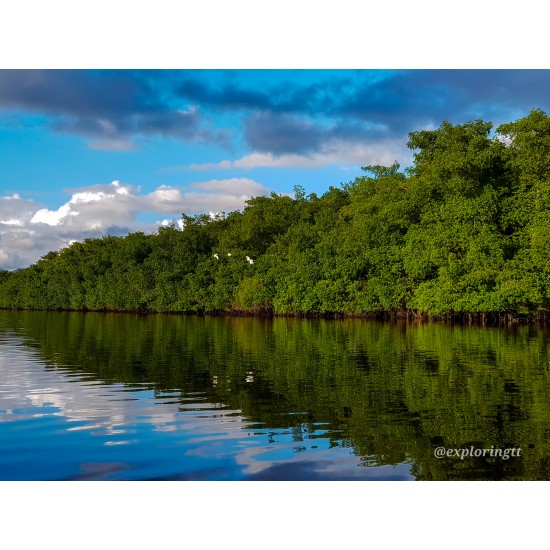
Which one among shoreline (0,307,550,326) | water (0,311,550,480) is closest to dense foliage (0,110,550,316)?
shoreline (0,307,550,326)

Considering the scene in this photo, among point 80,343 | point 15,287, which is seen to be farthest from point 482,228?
point 15,287

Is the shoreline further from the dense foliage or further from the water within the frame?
the water

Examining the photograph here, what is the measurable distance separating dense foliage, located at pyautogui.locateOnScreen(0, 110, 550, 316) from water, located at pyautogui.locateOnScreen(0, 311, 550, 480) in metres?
19.8

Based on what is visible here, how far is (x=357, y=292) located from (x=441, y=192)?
9.74 meters

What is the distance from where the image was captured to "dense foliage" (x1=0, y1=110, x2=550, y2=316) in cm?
3703

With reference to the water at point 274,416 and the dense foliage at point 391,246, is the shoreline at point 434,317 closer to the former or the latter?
the dense foliage at point 391,246

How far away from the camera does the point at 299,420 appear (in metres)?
9.62

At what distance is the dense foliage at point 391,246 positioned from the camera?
121ft

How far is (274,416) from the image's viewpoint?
994 centimetres

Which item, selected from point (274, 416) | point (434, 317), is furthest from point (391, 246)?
point (274, 416)

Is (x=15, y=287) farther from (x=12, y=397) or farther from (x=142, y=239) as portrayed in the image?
(x=12, y=397)

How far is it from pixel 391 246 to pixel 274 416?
125ft

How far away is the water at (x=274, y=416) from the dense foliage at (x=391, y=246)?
1981 centimetres

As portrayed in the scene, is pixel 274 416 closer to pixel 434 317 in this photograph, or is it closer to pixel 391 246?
pixel 434 317
